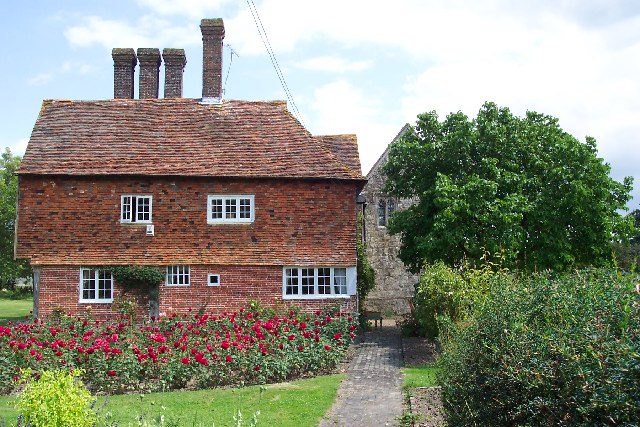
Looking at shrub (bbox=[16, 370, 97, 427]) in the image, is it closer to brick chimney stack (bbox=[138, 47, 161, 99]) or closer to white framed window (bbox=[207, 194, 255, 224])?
white framed window (bbox=[207, 194, 255, 224])

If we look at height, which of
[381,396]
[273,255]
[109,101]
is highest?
[109,101]

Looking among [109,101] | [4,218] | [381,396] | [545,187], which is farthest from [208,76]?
[4,218]

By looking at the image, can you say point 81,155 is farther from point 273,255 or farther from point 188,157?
point 273,255

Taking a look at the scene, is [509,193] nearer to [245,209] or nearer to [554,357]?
[245,209]

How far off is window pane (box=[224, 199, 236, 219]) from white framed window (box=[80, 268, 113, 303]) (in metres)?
4.75

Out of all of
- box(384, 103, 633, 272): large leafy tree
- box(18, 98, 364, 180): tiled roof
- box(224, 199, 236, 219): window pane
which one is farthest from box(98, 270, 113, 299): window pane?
box(384, 103, 633, 272): large leafy tree

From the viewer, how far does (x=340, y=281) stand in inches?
930

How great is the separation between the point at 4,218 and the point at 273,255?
127ft

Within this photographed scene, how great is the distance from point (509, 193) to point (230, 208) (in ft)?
32.6

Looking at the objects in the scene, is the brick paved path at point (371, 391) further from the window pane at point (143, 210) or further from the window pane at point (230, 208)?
the window pane at point (143, 210)

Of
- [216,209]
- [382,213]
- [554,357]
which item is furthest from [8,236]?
[554,357]

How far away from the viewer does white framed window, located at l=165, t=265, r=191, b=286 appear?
76.6 ft

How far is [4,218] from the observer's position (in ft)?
175

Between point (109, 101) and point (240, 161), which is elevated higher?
point (109, 101)
